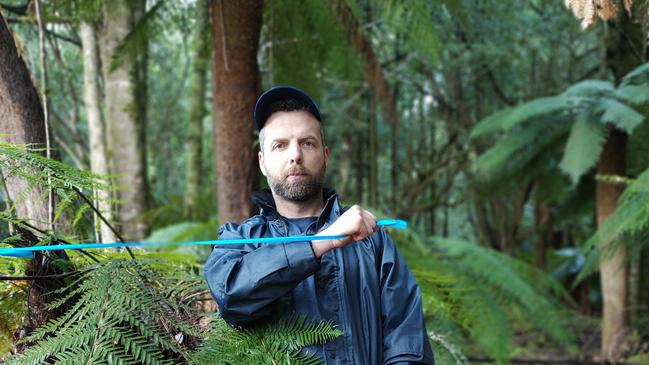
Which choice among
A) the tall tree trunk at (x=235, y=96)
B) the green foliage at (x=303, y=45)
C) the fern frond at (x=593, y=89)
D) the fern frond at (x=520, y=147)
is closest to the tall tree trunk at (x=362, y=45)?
the green foliage at (x=303, y=45)

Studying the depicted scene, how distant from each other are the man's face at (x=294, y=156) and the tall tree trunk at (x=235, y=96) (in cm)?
93

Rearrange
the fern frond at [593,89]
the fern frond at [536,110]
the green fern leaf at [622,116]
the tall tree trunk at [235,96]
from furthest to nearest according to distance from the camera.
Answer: the fern frond at [536,110]
the fern frond at [593,89]
the green fern leaf at [622,116]
the tall tree trunk at [235,96]

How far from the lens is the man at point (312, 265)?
4.09ft

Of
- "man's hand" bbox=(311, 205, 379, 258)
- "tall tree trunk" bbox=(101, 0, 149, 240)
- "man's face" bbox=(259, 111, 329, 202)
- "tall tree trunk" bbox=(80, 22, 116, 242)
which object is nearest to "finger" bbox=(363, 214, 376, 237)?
"man's hand" bbox=(311, 205, 379, 258)

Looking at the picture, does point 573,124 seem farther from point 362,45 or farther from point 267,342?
point 267,342

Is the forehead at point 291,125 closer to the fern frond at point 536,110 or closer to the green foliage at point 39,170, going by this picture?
the green foliage at point 39,170

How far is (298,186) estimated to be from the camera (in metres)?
1.46

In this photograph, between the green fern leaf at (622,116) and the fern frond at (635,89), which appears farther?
the green fern leaf at (622,116)

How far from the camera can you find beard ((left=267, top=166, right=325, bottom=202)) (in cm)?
146

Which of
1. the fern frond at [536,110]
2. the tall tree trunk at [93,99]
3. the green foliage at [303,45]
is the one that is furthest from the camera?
the tall tree trunk at [93,99]

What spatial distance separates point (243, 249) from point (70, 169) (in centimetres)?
41

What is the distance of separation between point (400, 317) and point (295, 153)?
43cm

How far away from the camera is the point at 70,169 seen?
4.60 feet

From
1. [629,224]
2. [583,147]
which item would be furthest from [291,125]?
[583,147]
